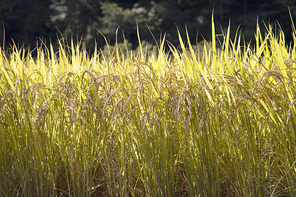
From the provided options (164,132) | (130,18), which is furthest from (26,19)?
(164,132)

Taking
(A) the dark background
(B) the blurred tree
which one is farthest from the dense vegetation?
(B) the blurred tree

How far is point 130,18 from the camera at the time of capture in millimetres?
17312

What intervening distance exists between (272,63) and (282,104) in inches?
10.5

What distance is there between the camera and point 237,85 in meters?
1.48

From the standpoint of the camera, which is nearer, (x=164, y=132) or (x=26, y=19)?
(x=164, y=132)

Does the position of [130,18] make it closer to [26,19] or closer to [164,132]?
[26,19]

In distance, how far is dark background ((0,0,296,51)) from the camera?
16828 mm

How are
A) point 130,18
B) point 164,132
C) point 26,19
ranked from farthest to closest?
point 26,19 < point 130,18 < point 164,132

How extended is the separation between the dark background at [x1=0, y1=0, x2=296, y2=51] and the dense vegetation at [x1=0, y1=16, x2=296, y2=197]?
14.8m

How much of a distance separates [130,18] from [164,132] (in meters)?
16.5

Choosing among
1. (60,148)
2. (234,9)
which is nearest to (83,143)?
(60,148)

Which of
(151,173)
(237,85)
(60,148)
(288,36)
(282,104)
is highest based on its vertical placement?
(237,85)

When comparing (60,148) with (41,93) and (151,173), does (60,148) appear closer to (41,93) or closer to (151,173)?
(41,93)

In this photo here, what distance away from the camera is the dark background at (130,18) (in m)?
16.8
